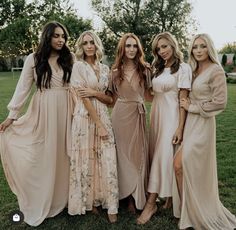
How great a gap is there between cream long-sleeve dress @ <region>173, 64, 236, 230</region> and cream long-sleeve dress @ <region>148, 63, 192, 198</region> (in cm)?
21

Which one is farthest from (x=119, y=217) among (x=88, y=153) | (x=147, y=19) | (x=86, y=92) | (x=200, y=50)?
(x=147, y=19)

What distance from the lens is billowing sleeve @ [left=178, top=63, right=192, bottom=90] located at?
12.0 feet

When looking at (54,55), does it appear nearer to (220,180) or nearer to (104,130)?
(104,130)

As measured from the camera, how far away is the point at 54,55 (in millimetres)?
4070

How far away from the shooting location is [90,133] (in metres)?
3.95

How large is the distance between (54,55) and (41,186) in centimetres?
149

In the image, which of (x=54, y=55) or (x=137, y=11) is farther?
(x=137, y=11)

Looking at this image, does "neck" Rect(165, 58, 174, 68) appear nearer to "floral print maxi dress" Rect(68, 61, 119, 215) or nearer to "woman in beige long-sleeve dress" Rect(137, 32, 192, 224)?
"woman in beige long-sleeve dress" Rect(137, 32, 192, 224)

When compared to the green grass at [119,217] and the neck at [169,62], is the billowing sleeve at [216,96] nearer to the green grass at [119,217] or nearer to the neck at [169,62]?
the neck at [169,62]

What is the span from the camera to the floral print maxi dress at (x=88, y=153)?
3.92 meters

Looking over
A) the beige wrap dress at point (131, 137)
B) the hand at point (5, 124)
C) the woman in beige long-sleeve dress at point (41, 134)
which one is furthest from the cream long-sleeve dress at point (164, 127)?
the hand at point (5, 124)

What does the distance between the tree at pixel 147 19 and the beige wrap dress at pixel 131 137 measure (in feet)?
97.2

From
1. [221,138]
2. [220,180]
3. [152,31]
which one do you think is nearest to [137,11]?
[152,31]

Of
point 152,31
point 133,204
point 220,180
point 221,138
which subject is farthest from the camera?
point 152,31
